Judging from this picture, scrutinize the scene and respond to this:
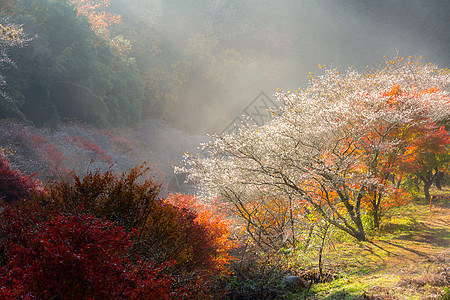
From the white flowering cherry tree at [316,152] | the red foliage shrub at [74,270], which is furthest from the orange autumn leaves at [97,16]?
the red foliage shrub at [74,270]

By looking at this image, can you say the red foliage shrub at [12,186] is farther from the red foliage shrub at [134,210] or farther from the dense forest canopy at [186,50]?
the dense forest canopy at [186,50]

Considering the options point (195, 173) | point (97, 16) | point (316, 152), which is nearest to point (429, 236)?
point (316, 152)

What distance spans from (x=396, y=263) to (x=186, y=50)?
28.3m

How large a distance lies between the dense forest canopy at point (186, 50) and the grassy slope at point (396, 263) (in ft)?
49.2

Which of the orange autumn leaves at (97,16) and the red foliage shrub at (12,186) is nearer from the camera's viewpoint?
the red foliage shrub at (12,186)

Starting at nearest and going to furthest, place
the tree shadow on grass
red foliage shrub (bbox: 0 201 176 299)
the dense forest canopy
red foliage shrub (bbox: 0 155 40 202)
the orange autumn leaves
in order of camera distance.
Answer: red foliage shrub (bbox: 0 201 176 299)
the tree shadow on grass
red foliage shrub (bbox: 0 155 40 202)
the dense forest canopy
the orange autumn leaves

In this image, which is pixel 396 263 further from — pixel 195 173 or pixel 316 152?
pixel 195 173

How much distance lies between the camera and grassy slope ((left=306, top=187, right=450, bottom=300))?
425cm

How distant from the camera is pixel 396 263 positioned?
5902mm

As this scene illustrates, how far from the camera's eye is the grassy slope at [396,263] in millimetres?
4254

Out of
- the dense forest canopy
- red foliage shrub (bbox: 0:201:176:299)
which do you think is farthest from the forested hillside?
the dense forest canopy

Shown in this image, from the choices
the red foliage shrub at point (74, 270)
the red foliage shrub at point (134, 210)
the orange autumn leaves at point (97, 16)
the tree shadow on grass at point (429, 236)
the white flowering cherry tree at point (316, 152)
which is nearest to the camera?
the red foliage shrub at point (74, 270)

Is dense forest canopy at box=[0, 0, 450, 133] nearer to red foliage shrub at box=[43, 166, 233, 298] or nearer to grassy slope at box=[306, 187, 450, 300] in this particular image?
red foliage shrub at box=[43, 166, 233, 298]

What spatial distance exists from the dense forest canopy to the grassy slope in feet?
49.2
